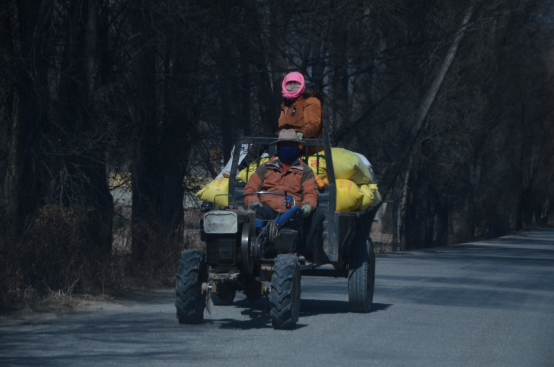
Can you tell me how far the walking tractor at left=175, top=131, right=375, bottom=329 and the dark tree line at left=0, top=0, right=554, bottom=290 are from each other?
3.16 m

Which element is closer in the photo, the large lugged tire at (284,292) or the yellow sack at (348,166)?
the large lugged tire at (284,292)

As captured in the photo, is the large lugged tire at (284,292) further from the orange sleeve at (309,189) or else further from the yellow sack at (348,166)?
the yellow sack at (348,166)

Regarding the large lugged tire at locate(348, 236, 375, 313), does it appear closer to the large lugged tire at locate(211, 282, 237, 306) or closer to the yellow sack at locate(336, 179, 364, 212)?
the yellow sack at locate(336, 179, 364, 212)

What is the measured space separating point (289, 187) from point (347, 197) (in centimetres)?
92

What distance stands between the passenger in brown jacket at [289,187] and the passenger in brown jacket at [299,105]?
1038mm

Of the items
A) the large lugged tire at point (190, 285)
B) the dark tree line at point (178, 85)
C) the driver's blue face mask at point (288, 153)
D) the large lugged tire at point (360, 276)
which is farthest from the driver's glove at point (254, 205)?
the dark tree line at point (178, 85)

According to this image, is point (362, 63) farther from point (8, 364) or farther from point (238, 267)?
point (8, 364)

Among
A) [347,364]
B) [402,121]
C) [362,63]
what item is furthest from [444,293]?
[402,121]

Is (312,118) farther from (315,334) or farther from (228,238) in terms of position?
(315,334)

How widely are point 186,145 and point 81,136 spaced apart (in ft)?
10.9

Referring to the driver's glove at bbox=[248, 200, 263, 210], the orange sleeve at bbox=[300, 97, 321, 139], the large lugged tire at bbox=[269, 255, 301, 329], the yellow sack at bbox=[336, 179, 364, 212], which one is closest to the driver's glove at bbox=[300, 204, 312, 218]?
the driver's glove at bbox=[248, 200, 263, 210]

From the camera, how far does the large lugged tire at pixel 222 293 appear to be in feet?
28.8

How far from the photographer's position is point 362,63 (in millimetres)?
21812

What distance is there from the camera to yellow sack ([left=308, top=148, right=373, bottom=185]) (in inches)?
397
